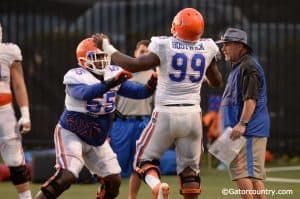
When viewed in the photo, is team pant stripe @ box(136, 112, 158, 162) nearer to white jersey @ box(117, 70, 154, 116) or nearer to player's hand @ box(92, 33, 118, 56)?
player's hand @ box(92, 33, 118, 56)

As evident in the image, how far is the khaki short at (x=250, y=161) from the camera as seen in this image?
933 cm

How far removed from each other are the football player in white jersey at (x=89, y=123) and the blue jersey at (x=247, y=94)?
0.77m

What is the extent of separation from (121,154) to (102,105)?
2.92 meters

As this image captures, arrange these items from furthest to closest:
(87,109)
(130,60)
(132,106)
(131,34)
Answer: (131,34), (132,106), (87,109), (130,60)

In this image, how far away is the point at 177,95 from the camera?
9008mm

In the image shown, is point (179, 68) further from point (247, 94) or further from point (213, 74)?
point (247, 94)

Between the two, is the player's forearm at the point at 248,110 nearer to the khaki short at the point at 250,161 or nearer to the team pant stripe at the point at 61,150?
the khaki short at the point at 250,161

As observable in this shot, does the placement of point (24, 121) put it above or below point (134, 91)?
below

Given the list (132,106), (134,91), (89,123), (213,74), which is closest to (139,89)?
(134,91)

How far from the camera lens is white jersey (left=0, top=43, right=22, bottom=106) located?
9.22m

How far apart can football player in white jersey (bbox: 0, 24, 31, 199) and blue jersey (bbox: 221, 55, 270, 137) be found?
191 cm

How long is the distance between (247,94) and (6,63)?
2.25 m

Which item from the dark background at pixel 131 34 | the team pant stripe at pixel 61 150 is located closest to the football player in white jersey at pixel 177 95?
the team pant stripe at pixel 61 150

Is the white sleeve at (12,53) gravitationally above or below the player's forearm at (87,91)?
above
